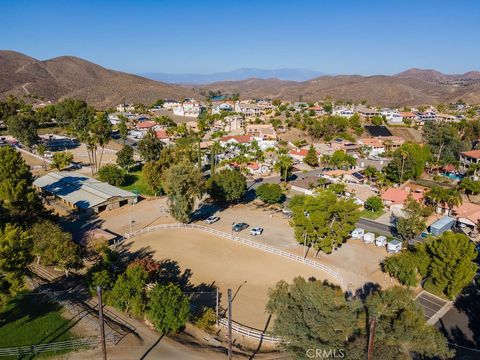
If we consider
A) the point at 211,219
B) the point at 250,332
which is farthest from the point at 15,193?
the point at 250,332

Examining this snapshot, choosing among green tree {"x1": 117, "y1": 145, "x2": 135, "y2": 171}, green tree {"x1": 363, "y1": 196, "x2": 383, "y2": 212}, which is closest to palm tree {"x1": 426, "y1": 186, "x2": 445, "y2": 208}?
green tree {"x1": 363, "y1": 196, "x2": 383, "y2": 212}

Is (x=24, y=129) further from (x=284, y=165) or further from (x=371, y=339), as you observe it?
(x=371, y=339)

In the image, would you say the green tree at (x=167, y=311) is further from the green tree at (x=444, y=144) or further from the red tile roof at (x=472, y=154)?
the red tile roof at (x=472, y=154)

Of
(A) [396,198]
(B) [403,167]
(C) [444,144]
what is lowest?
(A) [396,198]

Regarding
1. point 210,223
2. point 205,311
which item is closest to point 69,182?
point 210,223

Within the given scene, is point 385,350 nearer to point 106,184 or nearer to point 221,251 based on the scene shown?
point 221,251

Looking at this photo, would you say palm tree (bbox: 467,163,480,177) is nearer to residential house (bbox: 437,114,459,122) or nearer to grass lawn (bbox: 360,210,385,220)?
grass lawn (bbox: 360,210,385,220)

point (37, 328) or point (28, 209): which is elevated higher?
point (28, 209)
